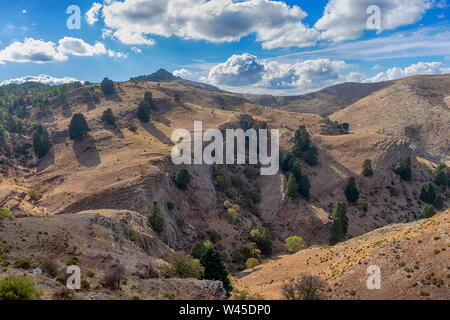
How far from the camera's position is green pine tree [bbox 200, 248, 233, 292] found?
2931 centimetres

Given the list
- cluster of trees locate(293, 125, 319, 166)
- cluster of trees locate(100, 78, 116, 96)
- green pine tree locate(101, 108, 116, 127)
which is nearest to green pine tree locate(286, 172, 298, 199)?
cluster of trees locate(293, 125, 319, 166)

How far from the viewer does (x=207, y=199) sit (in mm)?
61500

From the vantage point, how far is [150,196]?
167 ft

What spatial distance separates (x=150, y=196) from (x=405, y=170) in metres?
79.5

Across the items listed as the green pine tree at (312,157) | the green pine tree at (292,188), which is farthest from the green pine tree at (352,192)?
the green pine tree at (292,188)

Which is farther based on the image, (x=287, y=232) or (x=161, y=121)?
(x=161, y=121)

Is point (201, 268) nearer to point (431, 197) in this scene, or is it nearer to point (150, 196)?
point (150, 196)

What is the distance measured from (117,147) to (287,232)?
5118cm

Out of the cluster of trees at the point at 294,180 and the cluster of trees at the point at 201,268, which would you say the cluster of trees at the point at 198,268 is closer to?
the cluster of trees at the point at 201,268

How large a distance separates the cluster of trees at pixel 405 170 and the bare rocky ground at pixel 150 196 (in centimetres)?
207

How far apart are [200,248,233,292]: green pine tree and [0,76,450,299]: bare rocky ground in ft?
17.1

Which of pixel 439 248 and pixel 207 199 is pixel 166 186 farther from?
pixel 439 248

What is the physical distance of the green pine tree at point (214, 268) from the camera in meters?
Result: 29.3

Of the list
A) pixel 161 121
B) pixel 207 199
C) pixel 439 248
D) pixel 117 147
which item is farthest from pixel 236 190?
pixel 439 248
